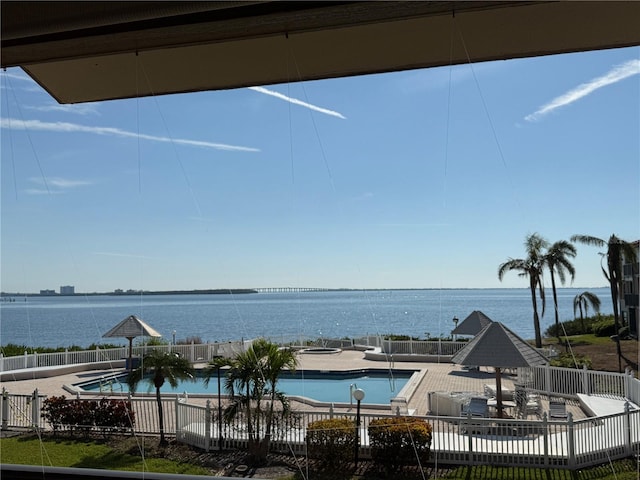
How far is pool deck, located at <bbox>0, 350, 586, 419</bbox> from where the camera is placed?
7117 mm

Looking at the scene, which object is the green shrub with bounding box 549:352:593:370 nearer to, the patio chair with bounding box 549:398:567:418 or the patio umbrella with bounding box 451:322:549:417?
the patio chair with bounding box 549:398:567:418

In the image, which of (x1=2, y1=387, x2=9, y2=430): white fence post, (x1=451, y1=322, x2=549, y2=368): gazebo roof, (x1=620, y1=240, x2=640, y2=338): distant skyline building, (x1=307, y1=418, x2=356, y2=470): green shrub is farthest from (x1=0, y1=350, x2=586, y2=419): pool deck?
(x1=620, y1=240, x2=640, y2=338): distant skyline building

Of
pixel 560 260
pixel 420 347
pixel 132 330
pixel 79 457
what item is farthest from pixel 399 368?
pixel 79 457

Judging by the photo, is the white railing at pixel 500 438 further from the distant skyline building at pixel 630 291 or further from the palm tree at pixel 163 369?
the distant skyline building at pixel 630 291

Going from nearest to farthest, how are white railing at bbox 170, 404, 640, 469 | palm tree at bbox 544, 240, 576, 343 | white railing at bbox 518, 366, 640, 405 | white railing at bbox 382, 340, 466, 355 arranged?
white railing at bbox 170, 404, 640, 469, white railing at bbox 518, 366, 640, 405, white railing at bbox 382, 340, 466, 355, palm tree at bbox 544, 240, 576, 343

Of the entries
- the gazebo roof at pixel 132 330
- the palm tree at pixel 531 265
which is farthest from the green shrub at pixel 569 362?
the gazebo roof at pixel 132 330

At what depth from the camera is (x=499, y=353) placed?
586 centimetres

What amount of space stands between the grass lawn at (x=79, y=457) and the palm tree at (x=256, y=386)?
54 centimetres

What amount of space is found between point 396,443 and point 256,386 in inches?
53.5

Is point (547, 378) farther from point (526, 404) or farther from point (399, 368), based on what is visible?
point (399, 368)

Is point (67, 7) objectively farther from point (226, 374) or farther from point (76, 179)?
point (76, 179)

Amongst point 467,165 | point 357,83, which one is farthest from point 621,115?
point 357,83

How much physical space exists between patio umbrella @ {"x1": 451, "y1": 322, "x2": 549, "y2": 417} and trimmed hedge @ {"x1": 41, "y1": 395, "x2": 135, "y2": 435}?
12.3 feet

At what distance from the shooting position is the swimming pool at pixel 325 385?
8875mm
